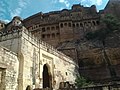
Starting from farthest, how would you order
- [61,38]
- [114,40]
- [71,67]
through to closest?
[61,38]
[114,40]
[71,67]

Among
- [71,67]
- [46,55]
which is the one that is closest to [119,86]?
→ [46,55]

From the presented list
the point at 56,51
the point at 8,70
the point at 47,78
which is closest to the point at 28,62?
the point at 8,70

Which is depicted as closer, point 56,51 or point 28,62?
point 28,62

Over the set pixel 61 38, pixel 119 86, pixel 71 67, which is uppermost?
pixel 61 38

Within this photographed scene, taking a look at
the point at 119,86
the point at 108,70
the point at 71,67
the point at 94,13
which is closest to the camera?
the point at 119,86

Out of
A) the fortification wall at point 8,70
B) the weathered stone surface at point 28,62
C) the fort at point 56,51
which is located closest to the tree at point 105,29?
the fort at point 56,51

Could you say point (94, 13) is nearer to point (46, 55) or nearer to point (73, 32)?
point (73, 32)

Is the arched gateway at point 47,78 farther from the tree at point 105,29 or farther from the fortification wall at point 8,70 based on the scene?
the tree at point 105,29

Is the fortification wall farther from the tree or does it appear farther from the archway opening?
the tree

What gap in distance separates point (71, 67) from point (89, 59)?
18.0 feet

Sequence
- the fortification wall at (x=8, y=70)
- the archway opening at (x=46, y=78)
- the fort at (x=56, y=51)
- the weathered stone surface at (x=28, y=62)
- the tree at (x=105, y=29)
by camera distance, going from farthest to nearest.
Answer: the tree at (x=105, y=29), the archway opening at (x=46, y=78), the fort at (x=56, y=51), the weathered stone surface at (x=28, y=62), the fortification wall at (x=8, y=70)

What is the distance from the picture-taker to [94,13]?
45.6 meters

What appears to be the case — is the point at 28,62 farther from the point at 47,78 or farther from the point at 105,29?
the point at 105,29

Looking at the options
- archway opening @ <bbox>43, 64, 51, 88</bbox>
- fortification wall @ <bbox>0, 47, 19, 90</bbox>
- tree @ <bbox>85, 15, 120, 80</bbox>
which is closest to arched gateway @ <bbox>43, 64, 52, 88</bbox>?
archway opening @ <bbox>43, 64, 51, 88</bbox>
